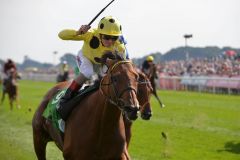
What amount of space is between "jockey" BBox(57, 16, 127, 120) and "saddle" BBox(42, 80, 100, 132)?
126 millimetres

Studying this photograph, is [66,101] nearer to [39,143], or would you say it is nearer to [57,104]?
[57,104]

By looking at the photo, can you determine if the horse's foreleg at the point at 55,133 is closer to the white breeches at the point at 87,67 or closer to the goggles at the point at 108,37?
the white breeches at the point at 87,67

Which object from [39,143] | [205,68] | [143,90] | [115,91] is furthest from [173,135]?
[205,68]

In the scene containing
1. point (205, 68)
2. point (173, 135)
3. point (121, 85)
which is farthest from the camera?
point (205, 68)

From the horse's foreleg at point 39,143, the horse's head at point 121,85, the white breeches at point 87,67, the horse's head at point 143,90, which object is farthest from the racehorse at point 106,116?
the horse's head at point 143,90

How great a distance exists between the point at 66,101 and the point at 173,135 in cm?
776

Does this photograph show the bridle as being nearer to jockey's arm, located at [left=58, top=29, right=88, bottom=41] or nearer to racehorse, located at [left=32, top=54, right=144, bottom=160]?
racehorse, located at [left=32, top=54, right=144, bottom=160]

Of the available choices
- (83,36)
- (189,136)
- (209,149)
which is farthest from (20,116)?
(83,36)

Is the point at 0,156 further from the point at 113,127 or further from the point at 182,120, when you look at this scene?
the point at 182,120

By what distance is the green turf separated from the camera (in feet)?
37.2

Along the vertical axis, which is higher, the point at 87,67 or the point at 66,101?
the point at 87,67

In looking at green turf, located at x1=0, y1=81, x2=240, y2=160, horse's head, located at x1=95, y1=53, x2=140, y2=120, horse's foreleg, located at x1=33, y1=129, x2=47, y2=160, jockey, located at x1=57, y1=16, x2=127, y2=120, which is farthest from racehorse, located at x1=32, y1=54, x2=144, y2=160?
green turf, located at x1=0, y1=81, x2=240, y2=160

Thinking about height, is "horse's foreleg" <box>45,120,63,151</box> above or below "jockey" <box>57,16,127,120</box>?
below

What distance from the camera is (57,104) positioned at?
7465 millimetres
